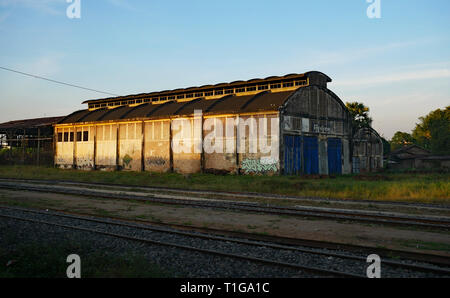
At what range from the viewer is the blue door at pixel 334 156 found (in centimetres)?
3341

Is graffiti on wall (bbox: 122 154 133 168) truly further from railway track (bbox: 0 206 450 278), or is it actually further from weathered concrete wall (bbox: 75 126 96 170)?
railway track (bbox: 0 206 450 278)

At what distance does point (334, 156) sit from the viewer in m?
33.9

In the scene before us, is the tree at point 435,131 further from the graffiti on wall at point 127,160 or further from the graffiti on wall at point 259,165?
the graffiti on wall at point 127,160

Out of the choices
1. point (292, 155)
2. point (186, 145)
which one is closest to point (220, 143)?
point (186, 145)

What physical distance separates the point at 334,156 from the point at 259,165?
9.13m

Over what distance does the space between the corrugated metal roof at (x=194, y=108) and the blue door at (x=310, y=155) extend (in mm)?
4475

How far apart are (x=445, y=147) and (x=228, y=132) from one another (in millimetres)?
54518

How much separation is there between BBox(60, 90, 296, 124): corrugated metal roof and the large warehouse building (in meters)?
0.09

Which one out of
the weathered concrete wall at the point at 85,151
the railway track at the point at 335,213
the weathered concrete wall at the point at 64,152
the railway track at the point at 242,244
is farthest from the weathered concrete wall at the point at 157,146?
→ the railway track at the point at 242,244

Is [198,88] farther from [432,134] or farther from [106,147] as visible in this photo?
[432,134]

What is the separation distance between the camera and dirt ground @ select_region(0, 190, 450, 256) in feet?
30.1

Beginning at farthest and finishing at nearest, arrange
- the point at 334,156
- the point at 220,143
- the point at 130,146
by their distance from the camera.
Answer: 1. the point at 130,146
2. the point at 334,156
3. the point at 220,143

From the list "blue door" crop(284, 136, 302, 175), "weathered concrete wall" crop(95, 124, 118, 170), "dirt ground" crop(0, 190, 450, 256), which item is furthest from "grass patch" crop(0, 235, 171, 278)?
"weathered concrete wall" crop(95, 124, 118, 170)
